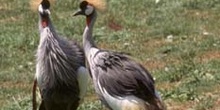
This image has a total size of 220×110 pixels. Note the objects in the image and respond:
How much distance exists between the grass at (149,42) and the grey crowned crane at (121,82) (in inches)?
65.8

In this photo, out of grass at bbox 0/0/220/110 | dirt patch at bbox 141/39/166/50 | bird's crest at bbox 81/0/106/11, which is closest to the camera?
bird's crest at bbox 81/0/106/11

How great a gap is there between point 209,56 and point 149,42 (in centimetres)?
235

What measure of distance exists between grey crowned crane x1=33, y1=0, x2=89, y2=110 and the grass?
105 centimetres

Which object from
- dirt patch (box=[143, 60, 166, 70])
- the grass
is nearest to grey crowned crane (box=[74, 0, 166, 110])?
the grass

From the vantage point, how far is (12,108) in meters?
10.5

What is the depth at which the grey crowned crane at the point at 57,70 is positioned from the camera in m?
9.11

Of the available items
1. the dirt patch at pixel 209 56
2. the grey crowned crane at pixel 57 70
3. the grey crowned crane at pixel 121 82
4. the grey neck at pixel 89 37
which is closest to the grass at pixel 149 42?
the dirt patch at pixel 209 56

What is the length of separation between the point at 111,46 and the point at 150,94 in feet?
23.8

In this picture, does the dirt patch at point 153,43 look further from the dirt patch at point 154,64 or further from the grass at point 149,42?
the dirt patch at point 154,64

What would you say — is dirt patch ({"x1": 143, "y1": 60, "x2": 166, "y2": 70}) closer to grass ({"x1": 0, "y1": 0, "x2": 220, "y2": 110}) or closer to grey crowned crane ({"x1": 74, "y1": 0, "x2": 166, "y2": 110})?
grass ({"x1": 0, "y1": 0, "x2": 220, "y2": 110})

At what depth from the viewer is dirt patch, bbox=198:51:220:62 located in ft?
42.6

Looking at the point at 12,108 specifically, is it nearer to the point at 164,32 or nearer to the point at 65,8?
the point at 164,32

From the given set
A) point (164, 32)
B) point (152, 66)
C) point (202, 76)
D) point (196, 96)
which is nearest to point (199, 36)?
point (164, 32)

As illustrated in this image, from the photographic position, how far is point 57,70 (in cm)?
911
